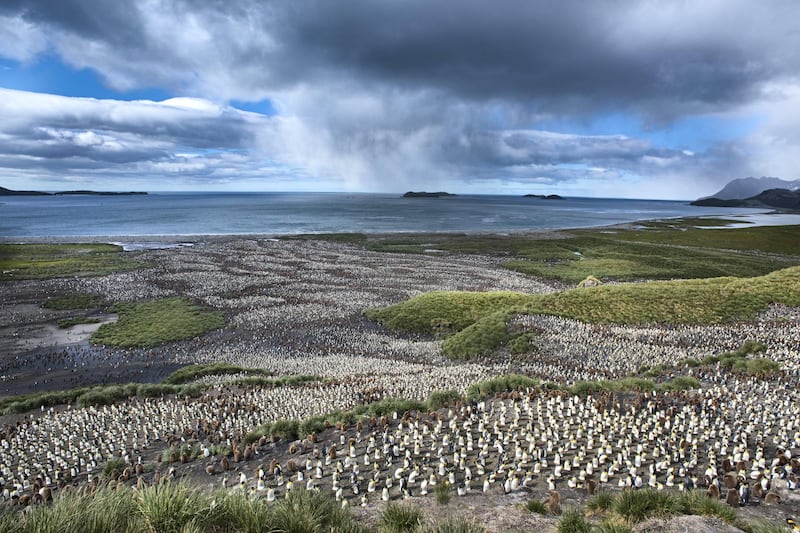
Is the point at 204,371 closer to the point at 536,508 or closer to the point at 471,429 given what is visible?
the point at 471,429

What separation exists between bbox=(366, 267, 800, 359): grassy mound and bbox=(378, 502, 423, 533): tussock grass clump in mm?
25067

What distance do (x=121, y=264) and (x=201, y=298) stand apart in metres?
31.3

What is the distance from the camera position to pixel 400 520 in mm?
7551

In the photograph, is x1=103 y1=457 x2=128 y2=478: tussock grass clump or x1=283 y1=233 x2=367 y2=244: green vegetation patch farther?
x1=283 y1=233 x2=367 y2=244: green vegetation patch

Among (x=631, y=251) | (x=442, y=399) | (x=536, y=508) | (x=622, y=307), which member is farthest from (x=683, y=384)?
(x=631, y=251)

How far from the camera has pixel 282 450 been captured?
14.9m

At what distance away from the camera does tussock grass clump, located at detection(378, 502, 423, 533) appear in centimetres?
729

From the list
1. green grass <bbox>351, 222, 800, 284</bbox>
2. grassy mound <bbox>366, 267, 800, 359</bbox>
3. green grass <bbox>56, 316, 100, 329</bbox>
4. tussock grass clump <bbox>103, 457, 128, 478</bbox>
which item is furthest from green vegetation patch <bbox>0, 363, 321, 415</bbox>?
green grass <bbox>351, 222, 800, 284</bbox>

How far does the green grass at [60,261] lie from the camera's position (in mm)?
69188

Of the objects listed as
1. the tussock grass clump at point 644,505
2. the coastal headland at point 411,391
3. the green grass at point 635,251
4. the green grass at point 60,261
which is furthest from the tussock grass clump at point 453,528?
the green grass at point 60,261

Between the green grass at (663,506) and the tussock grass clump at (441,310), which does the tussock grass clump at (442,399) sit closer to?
the green grass at (663,506)

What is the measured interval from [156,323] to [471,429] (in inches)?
1583

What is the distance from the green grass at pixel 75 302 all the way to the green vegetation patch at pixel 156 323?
3409 mm

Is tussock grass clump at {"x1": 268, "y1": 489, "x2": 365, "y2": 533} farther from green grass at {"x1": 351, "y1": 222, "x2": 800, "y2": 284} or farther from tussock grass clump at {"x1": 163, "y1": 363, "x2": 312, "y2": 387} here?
green grass at {"x1": 351, "y1": 222, "x2": 800, "y2": 284}
